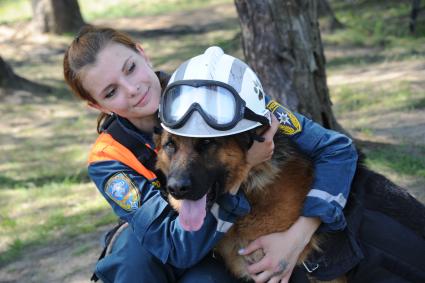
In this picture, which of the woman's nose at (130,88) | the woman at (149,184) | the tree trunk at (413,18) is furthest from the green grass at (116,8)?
the woman's nose at (130,88)

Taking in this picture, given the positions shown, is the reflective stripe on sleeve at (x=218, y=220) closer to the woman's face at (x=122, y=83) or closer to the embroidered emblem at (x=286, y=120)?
the embroidered emblem at (x=286, y=120)

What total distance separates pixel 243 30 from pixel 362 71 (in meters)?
4.90

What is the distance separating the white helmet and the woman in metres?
0.17

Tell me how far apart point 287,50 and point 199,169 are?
3.11m

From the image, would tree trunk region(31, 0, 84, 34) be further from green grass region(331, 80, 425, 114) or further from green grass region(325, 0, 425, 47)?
green grass region(331, 80, 425, 114)

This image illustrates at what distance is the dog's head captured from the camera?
2.63 meters

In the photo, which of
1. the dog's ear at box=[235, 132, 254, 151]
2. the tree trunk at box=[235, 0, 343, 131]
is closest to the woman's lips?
the dog's ear at box=[235, 132, 254, 151]

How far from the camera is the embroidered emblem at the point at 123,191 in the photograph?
3002 millimetres

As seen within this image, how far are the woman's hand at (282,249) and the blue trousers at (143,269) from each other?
9.3 inches

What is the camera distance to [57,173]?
26.4ft

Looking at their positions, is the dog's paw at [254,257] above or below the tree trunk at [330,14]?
above

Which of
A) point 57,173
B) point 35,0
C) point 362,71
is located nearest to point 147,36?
point 35,0

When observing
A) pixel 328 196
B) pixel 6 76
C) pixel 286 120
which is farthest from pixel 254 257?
pixel 6 76

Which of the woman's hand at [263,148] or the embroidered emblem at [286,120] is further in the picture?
the embroidered emblem at [286,120]
